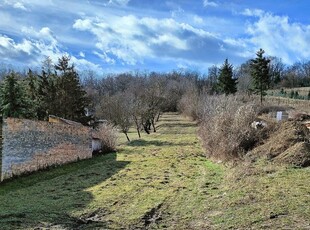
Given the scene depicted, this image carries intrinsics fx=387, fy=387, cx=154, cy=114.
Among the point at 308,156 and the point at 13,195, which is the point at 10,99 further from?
the point at 308,156

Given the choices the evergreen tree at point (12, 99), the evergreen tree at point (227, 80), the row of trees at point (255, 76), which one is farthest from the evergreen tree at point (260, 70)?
the evergreen tree at point (12, 99)

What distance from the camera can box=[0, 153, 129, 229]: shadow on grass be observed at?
9.03 m

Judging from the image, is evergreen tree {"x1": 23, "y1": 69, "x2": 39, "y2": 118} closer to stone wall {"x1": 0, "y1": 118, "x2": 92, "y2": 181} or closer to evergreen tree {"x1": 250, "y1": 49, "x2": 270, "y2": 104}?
stone wall {"x1": 0, "y1": 118, "x2": 92, "y2": 181}

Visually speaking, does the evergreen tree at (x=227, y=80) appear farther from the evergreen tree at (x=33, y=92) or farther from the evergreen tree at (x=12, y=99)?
the evergreen tree at (x=12, y=99)

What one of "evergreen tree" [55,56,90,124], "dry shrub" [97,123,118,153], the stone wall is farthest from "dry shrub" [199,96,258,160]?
"evergreen tree" [55,56,90,124]

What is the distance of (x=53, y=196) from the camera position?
13.2 metres

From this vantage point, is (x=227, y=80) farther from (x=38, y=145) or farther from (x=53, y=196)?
(x=53, y=196)

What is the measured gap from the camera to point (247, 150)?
17.5 metres

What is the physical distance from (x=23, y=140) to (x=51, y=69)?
27.4m

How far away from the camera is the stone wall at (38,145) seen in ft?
59.7

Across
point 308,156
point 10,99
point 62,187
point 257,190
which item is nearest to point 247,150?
point 308,156

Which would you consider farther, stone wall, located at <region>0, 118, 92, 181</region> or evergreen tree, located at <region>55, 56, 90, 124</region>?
evergreen tree, located at <region>55, 56, 90, 124</region>

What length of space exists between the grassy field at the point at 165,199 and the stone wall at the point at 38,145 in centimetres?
114

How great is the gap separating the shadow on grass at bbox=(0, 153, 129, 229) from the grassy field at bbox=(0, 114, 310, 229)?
2 cm
